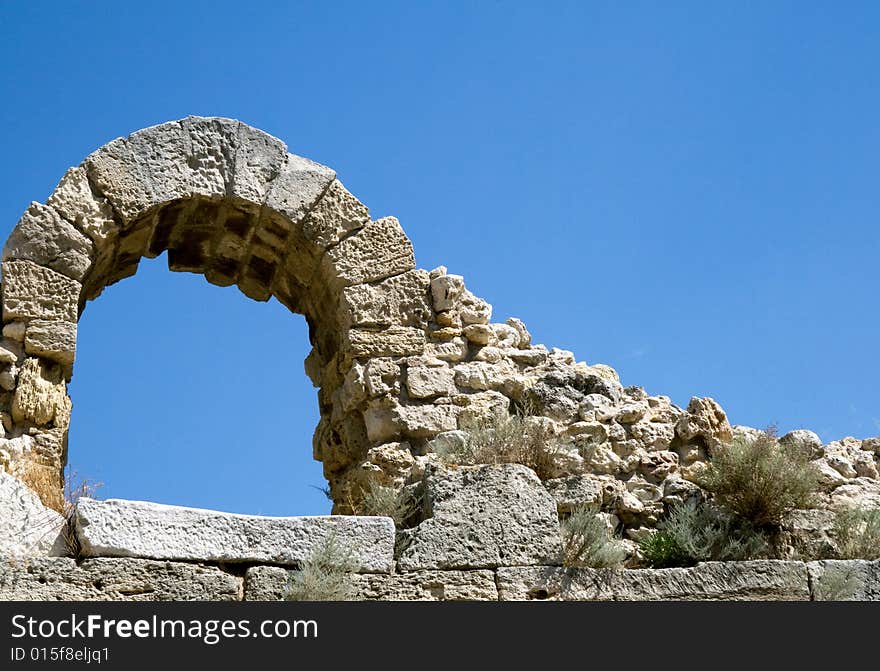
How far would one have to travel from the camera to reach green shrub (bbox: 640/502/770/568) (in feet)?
22.7

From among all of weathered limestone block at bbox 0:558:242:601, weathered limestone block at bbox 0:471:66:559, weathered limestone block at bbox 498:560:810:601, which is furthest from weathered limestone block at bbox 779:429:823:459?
weathered limestone block at bbox 0:471:66:559

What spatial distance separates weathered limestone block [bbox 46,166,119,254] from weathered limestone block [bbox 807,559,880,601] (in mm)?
4413

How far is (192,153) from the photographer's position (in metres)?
7.95

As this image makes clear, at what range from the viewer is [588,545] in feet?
22.0

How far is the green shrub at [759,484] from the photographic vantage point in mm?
7195

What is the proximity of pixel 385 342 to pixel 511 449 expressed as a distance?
1.18 m

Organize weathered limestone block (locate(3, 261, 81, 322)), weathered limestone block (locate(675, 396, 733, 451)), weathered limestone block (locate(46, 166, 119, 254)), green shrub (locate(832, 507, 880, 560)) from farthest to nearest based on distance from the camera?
weathered limestone block (locate(675, 396, 733, 451)), weathered limestone block (locate(46, 166, 119, 254)), weathered limestone block (locate(3, 261, 81, 322)), green shrub (locate(832, 507, 880, 560))

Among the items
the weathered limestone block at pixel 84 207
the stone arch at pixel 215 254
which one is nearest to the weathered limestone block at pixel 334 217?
the stone arch at pixel 215 254

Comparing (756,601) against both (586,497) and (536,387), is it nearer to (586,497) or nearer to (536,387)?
(586,497)

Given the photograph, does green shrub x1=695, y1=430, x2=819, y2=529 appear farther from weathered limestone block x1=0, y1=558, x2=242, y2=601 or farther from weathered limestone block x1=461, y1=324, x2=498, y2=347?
weathered limestone block x1=0, y1=558, x2=242, y2=601

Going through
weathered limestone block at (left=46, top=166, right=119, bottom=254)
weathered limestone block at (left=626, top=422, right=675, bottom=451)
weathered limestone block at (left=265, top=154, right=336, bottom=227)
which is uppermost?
weathered limestone block at (left=265, top=154, right=336, bottom=227)

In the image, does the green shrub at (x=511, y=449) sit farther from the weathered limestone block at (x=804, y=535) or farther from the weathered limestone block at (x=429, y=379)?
the weathered limestone block at (x=804, y=535)

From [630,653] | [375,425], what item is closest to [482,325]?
[375,425]

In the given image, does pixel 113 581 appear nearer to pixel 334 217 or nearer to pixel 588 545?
pixel 588 545
